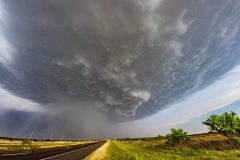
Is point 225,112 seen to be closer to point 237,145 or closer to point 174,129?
point 237,145

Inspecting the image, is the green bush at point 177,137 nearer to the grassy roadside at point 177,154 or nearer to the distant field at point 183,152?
the distant field at point 183,152

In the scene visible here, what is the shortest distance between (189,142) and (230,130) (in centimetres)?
2029

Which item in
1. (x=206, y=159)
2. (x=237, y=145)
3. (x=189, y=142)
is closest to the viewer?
(x=206, y=159)

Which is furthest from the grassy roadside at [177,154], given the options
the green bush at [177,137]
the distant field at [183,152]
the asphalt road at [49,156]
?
the green bush at [177,137]

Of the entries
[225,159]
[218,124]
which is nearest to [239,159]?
[225,159]

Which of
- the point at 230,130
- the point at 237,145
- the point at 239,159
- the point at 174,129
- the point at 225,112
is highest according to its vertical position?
the point at 174,129

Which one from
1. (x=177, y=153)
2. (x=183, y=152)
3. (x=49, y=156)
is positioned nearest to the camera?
(x=49, y=156)

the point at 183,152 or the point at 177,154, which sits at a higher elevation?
the point at 183,152

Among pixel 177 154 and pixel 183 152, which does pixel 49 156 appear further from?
pixel 183 152

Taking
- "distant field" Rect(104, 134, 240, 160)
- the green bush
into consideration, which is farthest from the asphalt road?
the green bush

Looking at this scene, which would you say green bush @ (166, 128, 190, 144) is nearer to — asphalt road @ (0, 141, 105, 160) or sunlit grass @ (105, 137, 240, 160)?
sunlit grass @ (105, 137, 240, 160)

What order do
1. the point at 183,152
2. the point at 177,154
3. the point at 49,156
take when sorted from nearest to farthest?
the point at 49,156
the point at 177,154
the point at 183,152

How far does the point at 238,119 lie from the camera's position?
99.1 feet

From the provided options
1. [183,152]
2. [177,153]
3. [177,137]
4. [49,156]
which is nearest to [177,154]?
[177,153]
